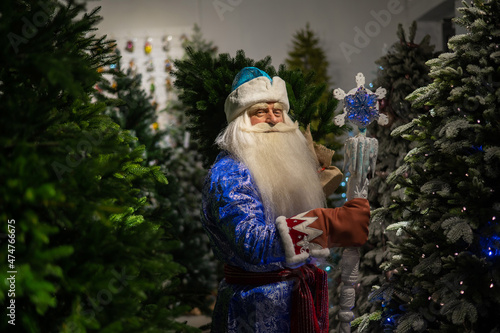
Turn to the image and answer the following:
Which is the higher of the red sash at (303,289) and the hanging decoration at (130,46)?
the hanging decoration at (130,46)

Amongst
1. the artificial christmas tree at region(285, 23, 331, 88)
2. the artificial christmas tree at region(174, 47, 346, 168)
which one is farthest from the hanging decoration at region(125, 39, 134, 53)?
the artificial christmas tree at region(174, 47, 346, 168)

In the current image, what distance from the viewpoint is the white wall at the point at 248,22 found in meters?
6.30

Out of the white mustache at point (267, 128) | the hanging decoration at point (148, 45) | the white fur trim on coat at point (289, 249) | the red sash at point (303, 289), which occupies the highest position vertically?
the hanging decoration at point (148, 45)

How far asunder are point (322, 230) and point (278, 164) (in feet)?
1.46

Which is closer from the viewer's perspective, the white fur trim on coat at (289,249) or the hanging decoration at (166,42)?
the white fur trim on coat at (289,249)

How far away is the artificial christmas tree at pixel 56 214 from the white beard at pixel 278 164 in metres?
0.75

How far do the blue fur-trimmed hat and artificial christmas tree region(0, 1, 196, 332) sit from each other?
3.37 ft

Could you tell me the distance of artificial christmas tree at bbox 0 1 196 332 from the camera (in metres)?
1.28

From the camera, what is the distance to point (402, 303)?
269cm

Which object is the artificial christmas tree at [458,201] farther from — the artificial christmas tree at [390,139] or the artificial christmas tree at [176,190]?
the artificial christmas tree at [176,190]

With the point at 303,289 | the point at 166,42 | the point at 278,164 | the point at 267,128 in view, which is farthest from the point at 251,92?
the point at 166,42

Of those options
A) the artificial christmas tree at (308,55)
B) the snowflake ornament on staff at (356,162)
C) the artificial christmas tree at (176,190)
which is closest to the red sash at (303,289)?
the snowflake ornament on staff at (356,162)

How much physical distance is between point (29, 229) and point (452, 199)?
1964 mm

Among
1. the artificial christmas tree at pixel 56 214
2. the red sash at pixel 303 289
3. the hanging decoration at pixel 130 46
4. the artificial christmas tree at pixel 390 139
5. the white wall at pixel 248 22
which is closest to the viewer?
the artificial christmas tree at pixel 56 214
